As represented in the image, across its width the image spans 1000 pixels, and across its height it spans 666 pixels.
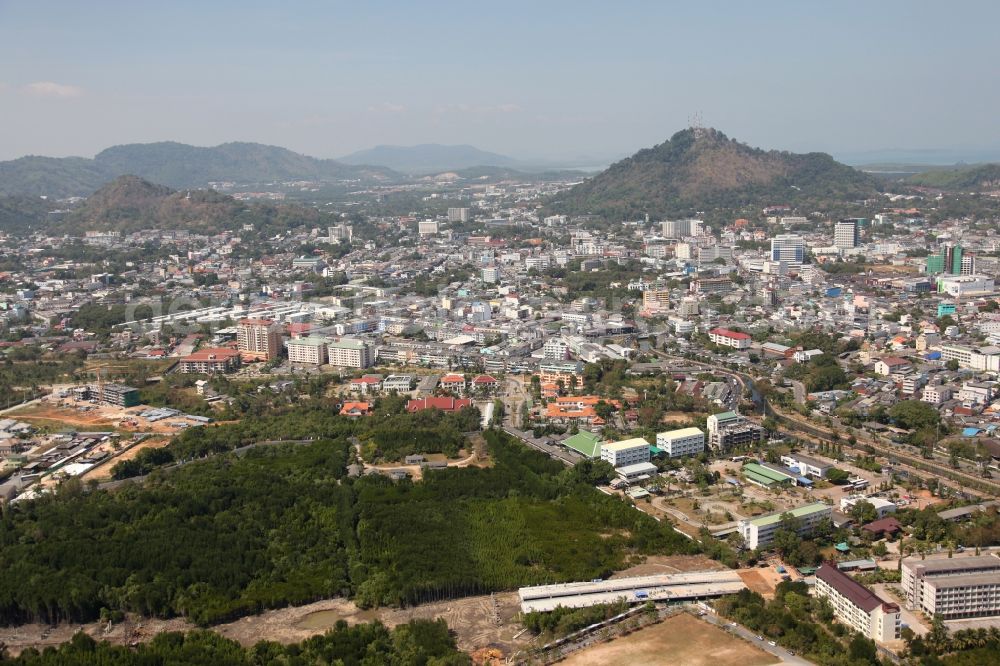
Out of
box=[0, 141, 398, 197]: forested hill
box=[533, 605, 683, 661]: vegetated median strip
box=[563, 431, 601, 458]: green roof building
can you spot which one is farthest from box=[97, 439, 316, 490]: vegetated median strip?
box=[0, 141, 398, 197]: forested hill

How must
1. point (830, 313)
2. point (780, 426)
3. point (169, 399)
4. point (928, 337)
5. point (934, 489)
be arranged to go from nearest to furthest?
point (934, 489), point (780, 426), point (169, 399), point (928, 337), point (830, 313)

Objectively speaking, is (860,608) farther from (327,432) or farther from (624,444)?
(327,432)

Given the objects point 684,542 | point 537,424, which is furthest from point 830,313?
point 684,542

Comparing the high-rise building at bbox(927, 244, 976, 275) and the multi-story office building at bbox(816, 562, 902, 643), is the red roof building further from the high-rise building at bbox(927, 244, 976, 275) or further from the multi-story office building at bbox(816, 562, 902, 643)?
the high-rise building at bbox(927, 244, 976, 275)

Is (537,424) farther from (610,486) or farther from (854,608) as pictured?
(854,608)

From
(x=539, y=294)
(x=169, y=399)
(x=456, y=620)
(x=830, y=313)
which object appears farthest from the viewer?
(x=539, y=294)

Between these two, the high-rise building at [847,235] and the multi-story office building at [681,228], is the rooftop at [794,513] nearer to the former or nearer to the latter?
the high-rise building at [847,235]

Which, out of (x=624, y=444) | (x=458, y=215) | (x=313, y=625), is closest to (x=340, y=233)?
(x=458, y=215)
